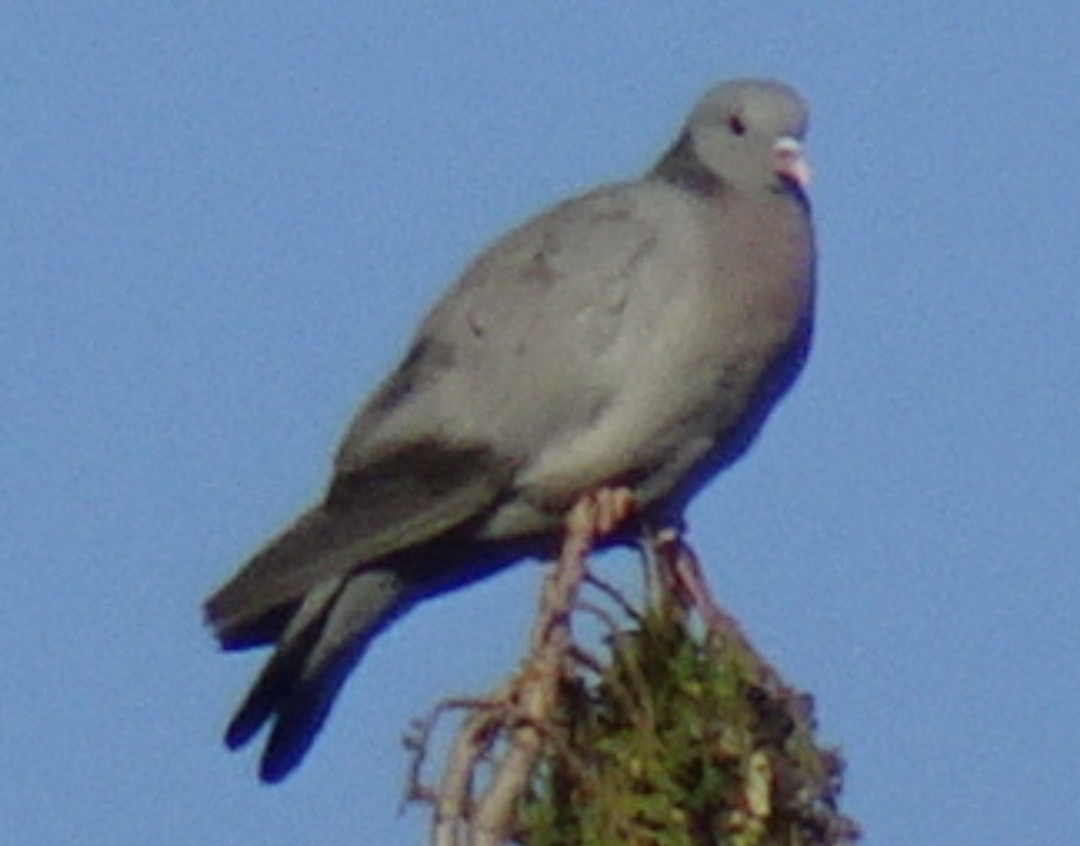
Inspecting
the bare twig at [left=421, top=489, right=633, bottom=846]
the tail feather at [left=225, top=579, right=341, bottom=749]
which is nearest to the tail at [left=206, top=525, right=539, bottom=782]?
the tail feather at [left=225, top=579, right=341, bottom=749]

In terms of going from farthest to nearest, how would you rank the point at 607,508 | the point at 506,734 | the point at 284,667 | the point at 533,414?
the point at 533,414, the point at 284,667, the point at 607,508, the point at 506,734

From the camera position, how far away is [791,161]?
8.89 meters

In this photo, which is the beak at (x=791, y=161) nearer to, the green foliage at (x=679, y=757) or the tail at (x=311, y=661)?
the tail at (x=311, y=661)

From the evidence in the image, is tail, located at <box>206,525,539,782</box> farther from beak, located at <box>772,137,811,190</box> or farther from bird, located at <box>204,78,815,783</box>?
beak, located at <box>772,137,811,190</box>

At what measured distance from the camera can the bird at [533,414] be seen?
8.27 metres

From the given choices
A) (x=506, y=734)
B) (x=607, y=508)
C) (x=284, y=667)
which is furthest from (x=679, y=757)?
(x=284, y=667)

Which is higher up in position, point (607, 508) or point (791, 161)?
point (791, 161)

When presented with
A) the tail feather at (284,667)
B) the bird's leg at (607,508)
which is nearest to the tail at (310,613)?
the tail feather at (284,667)

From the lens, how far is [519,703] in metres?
5.62

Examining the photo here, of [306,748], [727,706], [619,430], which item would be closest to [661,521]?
[619,430]

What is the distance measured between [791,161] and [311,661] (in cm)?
168

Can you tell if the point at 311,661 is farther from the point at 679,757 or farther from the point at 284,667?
the point at 679,757

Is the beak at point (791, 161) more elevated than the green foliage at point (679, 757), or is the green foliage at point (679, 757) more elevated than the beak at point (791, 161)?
the beak at point (791, 161)

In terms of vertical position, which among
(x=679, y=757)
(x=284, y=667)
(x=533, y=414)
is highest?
(x=533, y=414)
